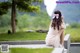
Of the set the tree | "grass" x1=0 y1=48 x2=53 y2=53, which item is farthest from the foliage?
"grass" x1=0 y1=48 x2=53 y2=53

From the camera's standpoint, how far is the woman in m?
2.54

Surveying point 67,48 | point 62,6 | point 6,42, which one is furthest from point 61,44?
point 6,42

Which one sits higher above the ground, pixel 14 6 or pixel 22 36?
pixel 14 6

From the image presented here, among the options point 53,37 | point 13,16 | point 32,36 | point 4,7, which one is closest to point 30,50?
point 32,36

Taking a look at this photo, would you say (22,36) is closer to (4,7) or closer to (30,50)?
(30,50)

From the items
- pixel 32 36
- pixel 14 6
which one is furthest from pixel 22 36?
pixel 14 6

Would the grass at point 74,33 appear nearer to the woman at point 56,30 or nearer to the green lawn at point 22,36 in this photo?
the woman at point 56,30

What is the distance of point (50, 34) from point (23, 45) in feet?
1.06

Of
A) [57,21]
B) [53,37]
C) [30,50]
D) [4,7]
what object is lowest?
[30,50]

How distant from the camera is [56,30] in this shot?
2.55m

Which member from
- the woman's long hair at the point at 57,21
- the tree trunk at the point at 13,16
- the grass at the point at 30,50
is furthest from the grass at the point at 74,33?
the tree trunk at the point at 13,16

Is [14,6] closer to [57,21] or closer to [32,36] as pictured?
[32,36]

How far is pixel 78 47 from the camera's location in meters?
2.55

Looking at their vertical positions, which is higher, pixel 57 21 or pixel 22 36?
pixel 57 21
